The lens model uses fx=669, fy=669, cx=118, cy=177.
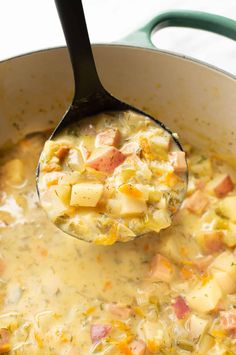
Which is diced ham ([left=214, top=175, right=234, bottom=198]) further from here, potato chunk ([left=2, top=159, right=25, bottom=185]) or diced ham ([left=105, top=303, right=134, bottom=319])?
potato chunk ([left=2, top=159, right=25, bottom=185])

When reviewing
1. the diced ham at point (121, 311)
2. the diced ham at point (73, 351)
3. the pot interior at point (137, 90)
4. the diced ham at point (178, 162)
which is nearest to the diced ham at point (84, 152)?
the diced ham at point (178, 162)

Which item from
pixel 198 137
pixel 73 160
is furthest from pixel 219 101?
pixel 73 160

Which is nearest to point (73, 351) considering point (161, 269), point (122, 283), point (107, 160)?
point (122, 283)

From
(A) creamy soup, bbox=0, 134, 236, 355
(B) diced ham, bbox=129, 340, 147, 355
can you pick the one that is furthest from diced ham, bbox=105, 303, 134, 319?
(B) diced ham, bbox=129, 340, 147, 355

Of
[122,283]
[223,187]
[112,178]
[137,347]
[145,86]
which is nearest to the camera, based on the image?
[137,347]

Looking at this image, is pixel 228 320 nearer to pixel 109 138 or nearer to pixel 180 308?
pixel 180 308
